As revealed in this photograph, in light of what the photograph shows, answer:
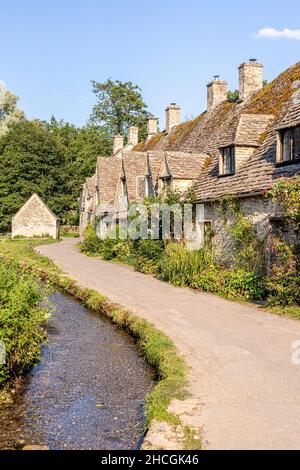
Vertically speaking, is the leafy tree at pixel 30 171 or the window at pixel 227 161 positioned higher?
the leafy tree at pixel 30 171

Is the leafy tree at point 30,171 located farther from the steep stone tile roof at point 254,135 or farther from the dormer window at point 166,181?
the dormer window at point 166,181

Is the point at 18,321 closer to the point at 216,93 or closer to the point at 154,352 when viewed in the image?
the point at 154,352

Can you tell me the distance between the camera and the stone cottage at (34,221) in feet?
181

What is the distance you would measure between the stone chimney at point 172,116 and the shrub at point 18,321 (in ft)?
98.1

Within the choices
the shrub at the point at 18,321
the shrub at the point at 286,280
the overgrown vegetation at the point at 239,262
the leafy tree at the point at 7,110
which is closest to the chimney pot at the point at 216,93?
the overgrown vegetation at the point at 239,262

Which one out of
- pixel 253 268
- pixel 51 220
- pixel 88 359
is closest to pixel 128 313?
pixel 88 359

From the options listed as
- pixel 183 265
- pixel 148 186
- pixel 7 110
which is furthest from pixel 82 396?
pixel 7 110

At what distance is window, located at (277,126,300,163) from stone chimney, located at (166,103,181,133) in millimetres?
21820

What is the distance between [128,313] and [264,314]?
146 inches

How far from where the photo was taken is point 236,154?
19953 mm

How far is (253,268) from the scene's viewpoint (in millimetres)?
17484

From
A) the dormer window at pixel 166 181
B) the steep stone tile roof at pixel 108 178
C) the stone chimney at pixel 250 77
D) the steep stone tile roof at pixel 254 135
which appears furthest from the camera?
the steep stone tile roof at pixel 108 178

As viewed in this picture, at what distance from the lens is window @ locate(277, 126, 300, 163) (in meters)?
16.6

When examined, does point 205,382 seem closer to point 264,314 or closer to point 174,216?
point 264,314
